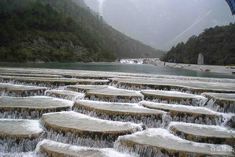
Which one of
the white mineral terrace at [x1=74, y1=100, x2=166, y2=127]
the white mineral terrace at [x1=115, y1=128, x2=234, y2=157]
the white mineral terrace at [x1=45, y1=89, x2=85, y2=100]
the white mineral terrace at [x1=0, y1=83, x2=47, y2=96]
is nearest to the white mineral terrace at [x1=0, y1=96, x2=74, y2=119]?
the white mineral terrace at [x1=45, y1=89, x2=85, y2=100]

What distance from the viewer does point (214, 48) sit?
259ft

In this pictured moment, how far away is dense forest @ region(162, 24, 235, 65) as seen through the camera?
240 feet

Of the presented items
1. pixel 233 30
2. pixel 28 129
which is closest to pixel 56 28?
pixel 233 30

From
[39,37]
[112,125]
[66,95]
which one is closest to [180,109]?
[112,125]

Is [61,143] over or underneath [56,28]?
underneath

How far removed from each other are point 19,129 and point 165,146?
3523mm

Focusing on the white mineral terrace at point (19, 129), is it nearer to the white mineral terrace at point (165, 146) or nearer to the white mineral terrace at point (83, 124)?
the white mineral terrace at point (83, 124)

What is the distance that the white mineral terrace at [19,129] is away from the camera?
7.92 m

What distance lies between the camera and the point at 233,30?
7844 centimetres

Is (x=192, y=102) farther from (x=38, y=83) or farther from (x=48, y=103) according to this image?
(x=38, y=83)

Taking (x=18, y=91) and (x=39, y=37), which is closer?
(x=18, y=91)

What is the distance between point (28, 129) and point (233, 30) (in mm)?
76431

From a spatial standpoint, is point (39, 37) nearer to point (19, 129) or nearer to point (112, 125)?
point (19, 129)

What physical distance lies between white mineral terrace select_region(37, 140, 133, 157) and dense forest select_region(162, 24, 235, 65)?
68068 mm
